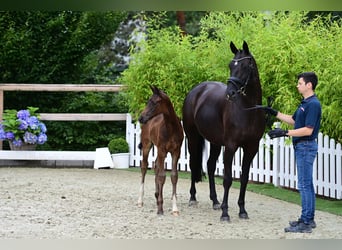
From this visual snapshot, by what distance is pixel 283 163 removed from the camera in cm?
790

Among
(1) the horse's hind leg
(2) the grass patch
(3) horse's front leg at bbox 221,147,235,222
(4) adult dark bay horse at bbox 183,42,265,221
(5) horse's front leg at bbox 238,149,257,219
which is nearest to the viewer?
(4) adult dark bay horse at bbox 183,42,265,221

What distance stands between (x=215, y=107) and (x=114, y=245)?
2.20 meters

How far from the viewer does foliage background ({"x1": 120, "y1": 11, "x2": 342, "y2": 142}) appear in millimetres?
6984

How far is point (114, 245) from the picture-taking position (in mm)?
4312

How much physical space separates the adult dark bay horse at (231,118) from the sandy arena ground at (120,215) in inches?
15.1

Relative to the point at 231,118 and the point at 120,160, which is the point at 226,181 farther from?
the point at 120,160

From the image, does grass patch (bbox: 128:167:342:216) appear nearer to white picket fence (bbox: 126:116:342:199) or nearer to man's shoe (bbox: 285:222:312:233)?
white picket fence (bbox: 126:116:342:199)

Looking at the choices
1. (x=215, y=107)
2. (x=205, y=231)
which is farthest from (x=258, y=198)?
(x=205, y=231)

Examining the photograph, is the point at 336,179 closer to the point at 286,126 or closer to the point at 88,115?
the point at 286,126

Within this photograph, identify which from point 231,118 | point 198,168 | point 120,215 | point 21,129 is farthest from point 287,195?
point 21,129

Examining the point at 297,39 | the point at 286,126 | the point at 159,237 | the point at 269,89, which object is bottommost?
the point at 159,237

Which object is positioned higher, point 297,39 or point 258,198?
point 297,39

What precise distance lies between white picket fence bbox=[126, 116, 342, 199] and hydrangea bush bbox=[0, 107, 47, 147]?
1.54 m

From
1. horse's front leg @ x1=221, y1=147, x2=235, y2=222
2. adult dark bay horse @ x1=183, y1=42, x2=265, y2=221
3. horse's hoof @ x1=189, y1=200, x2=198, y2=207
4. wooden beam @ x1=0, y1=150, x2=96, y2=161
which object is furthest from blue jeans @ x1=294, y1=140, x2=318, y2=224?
wooden beam @ x1=0, y1=150, x2=96, y2=161
